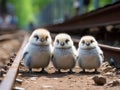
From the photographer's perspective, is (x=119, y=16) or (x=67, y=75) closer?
(x=67, y=75)

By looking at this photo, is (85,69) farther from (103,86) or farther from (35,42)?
(103,86)

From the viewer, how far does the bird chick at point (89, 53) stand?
5.60m

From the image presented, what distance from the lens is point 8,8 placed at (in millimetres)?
67625

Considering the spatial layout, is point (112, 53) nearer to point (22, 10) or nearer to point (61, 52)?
point (61, 52)

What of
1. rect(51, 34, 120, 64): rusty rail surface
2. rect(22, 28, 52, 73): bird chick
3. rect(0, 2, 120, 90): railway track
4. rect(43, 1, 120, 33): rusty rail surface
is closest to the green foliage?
rect(0, 2, 120, 90): railway track

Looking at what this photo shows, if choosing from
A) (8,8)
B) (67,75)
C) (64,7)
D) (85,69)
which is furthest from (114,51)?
(8,8)

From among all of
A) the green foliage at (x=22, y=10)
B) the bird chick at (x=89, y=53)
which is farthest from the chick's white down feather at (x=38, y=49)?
the green foliage at (x=22, y=10)

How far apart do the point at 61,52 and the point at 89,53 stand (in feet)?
1.24

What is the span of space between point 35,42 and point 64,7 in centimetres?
1639

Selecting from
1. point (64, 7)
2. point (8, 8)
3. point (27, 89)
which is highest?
point (8, 8)

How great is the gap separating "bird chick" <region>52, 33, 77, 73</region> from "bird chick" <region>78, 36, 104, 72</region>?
0.12 metres

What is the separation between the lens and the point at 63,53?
5641 millimetres

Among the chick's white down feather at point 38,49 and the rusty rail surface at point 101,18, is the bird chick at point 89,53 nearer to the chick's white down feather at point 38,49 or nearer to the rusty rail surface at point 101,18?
the chick's white down feather at point 38,49

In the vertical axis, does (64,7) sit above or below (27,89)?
above
